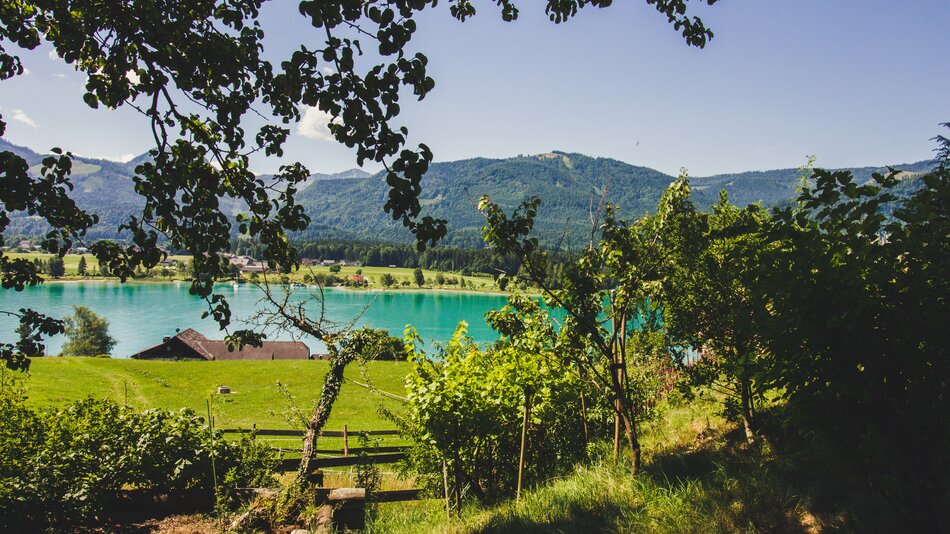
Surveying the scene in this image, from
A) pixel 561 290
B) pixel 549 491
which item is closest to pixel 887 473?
pixel 561 290

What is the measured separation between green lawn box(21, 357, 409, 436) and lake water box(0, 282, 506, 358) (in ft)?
45.0

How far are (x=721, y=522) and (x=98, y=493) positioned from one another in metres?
6.52

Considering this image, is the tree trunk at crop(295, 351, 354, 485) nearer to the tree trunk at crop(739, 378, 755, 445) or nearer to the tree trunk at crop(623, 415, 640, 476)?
the tree trunk at crop(623, 415, 640, 476)

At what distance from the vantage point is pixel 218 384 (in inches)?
1489

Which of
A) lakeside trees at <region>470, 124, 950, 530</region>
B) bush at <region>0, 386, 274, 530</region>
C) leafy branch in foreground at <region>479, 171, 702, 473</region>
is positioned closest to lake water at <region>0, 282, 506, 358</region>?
bush at <region>0, 386, 274, 530</region>

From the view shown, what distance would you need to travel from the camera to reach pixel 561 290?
4914 mm

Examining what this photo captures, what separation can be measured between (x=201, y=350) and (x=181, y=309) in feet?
158

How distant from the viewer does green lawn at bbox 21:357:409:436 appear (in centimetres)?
2856

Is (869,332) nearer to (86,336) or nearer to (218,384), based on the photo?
(218,384)

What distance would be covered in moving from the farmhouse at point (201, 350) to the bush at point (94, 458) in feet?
170

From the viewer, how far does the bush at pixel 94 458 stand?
17.9 ft

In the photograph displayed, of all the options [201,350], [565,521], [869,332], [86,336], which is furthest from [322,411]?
[86,336]

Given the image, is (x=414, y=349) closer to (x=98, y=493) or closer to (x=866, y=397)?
(x=98, y=493)

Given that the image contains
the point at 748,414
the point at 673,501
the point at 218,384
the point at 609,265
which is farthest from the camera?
the point at 218,384
